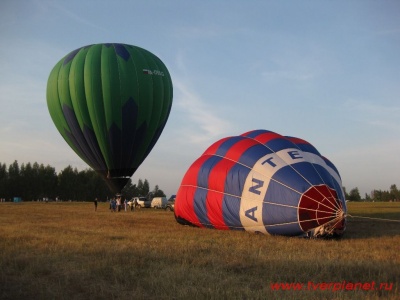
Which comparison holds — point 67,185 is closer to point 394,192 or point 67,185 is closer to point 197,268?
point 394,192

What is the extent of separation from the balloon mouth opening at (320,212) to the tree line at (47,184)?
7369 cm

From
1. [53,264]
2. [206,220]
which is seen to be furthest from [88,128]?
[53,264]

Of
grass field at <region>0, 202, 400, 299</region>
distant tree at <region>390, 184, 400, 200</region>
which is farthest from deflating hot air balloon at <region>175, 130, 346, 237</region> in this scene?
distant tree at <region>390, 184, 400, 200</region>

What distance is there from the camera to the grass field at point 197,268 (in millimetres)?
5328

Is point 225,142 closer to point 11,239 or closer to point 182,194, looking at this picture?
point 182,194

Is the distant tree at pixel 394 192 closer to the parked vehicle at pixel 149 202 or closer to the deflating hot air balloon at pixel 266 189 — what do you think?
the parked vehicle at pixel 149 202

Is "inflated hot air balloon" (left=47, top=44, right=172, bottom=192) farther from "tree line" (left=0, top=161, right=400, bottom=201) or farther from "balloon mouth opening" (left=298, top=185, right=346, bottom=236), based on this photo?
"tree line" (left=0, top=161, right=400, bottom=201)

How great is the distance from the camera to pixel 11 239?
34.1ft

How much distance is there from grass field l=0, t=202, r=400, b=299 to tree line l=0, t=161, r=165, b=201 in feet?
243

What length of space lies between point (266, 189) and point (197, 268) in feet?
14.8

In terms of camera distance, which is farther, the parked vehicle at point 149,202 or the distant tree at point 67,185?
the distant tree at point 67,185

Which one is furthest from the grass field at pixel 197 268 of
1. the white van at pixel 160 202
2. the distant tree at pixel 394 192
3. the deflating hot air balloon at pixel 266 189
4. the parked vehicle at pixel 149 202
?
the distant tree at pixel 394 192

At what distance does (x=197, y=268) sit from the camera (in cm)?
664

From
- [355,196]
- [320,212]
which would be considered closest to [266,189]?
[320,212]
